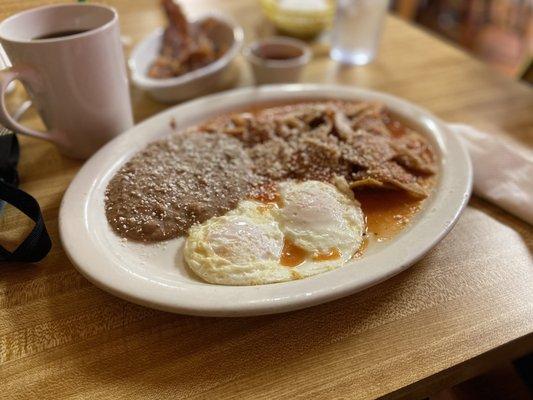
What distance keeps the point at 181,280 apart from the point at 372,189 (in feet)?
1.99

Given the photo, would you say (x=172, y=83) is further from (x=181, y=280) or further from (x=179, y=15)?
(x=181, y=280)

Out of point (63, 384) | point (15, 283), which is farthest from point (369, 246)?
point (15, 283)

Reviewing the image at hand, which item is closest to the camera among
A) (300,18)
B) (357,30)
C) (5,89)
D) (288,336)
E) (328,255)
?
(288,336)

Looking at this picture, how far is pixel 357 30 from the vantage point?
200 centimetres

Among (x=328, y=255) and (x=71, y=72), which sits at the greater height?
(x=71, y=72)

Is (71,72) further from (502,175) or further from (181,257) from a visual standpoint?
(502,175)

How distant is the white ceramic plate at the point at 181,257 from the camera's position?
0.86 m

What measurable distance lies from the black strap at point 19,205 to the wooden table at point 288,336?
0.17 ft

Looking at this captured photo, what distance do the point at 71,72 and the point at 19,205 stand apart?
0.39 m

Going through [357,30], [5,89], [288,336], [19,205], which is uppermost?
[5,89]

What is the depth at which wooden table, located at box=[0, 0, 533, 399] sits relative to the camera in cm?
81

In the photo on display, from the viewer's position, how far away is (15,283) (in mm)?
989

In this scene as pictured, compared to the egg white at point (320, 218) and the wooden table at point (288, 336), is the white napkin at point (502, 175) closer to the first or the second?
the wooden table at point (288, 336)

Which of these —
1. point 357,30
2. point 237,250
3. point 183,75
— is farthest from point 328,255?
point 357,30
